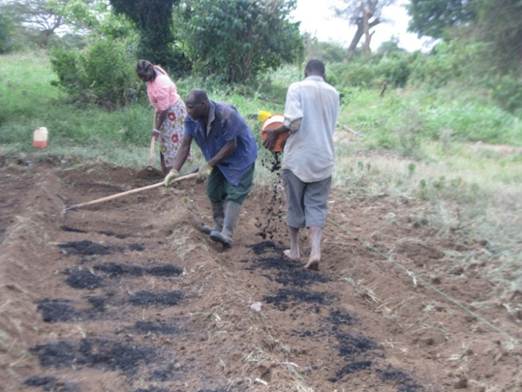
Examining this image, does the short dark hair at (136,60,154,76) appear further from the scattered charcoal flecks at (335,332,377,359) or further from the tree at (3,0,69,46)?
the tree at (3,0,69,46)

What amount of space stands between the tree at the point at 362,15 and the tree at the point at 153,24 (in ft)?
71.1

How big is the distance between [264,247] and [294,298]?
4.56 feet

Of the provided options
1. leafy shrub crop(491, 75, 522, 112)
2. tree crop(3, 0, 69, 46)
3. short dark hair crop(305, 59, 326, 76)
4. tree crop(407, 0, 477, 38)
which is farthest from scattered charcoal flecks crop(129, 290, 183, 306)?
tree crop(3, 0, 69, 46)

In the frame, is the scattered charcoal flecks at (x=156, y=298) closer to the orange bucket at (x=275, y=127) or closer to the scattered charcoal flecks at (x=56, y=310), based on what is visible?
the scattered charcoal flecks at (x=56, y=310)

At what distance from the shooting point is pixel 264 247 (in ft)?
22.1

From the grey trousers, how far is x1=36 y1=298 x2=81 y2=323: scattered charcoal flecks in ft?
7.00

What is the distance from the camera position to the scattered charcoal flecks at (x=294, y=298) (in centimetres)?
531

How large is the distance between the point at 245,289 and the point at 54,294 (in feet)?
4.64

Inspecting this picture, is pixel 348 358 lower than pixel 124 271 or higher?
higher

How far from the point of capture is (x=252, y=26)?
59.3 feet

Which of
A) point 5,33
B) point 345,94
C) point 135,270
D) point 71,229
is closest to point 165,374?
point 135,270

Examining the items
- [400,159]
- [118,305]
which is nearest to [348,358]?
[118,305]

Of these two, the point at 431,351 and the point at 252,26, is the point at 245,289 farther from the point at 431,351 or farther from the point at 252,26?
the point at 252,26

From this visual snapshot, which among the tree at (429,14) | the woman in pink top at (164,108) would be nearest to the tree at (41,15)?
the tree at (429,14)
